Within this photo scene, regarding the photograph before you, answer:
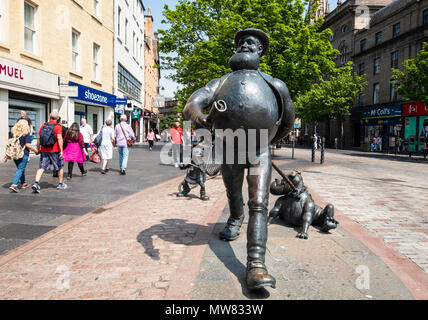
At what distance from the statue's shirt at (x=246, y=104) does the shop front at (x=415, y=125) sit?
3047cm

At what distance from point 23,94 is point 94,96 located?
237 inches

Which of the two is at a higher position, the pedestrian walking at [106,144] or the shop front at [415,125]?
the shop front at [415,125]

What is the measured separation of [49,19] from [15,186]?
10.8m

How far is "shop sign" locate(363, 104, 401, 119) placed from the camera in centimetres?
3246

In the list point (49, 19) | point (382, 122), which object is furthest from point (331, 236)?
point (382, 122)

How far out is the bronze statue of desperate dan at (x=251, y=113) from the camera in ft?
8.94

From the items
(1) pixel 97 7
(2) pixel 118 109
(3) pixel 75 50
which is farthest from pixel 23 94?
(2) pixel 118 109

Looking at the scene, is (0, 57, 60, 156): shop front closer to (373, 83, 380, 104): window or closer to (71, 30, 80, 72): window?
(71, 30, 80, 72): window

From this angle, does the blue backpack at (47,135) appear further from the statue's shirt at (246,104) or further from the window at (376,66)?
the window at (376,66)

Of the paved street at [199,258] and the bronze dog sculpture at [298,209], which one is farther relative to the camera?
the bronze dog sculpture at [298,209]

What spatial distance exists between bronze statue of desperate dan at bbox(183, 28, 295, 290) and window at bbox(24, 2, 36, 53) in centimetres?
1330

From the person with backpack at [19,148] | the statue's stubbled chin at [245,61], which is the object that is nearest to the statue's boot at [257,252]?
the statue's stubbled chin at [245,61]

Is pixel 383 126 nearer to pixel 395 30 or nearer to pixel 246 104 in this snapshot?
pixel 395 30

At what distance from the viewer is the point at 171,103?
150875mm
